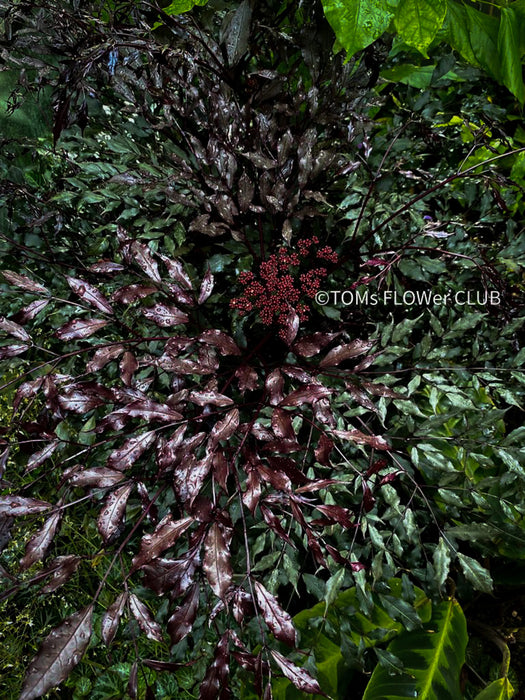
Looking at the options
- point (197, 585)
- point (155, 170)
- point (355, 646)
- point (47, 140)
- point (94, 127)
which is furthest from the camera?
point (47, 140)

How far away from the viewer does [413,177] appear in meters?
1.06

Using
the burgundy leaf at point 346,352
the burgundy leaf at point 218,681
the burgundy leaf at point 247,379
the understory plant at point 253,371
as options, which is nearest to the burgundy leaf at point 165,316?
the understory plant at point 253,371

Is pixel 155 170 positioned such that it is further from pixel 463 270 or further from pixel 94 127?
pixel 463 270

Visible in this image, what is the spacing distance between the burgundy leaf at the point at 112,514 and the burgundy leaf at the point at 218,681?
8.3 inches

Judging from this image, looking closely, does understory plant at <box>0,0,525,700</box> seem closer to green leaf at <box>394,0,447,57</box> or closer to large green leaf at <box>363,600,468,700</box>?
large green leaf at <box>363,600,468,700</box>

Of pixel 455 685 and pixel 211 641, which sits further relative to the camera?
pixel 211 641

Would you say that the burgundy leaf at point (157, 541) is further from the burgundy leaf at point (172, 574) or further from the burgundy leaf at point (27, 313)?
the burgundy leaf at point (27, 313)

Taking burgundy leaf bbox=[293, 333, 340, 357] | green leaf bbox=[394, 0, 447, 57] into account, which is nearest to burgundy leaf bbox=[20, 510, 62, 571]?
burgundy leaf bbox=[293, 333, 340, 357]

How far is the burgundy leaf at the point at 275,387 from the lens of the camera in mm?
747

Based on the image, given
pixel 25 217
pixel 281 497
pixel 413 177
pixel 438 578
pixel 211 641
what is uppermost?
pixel 413 177

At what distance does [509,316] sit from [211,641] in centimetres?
93

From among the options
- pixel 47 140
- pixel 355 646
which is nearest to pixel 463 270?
pixel 355 646

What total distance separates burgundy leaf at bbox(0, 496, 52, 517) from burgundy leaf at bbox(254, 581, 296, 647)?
0.31 meters

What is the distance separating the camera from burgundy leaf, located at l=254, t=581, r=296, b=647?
2.07 feet
